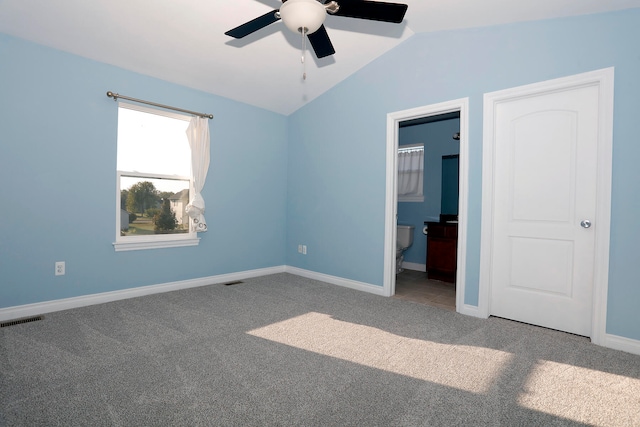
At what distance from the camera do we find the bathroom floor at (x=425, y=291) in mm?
3451

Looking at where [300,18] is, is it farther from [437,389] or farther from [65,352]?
[65,352]

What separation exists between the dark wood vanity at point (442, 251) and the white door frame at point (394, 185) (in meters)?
0.96

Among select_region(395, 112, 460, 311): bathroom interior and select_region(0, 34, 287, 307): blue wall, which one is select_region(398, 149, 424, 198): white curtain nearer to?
select_region(395, 112, 460, 311): bathroom interior

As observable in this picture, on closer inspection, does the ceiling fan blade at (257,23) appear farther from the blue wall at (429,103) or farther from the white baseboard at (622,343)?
the white baseboard at (622,343)

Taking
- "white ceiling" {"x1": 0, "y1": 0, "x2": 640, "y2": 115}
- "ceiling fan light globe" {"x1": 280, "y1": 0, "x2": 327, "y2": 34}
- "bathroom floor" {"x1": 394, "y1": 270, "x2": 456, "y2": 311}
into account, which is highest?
"white ceiling" {"x1": 0, "y1": 0, "x2": 640, "y2": 115}

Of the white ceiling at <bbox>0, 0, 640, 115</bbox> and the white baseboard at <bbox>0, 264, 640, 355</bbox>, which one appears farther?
the white ceiling at <bbox>0, 0, 640, 115</bbox>

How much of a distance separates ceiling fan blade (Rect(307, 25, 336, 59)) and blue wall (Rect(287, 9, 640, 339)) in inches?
56.7

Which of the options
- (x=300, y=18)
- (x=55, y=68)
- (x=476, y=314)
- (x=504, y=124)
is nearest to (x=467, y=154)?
(x=504, y=124)

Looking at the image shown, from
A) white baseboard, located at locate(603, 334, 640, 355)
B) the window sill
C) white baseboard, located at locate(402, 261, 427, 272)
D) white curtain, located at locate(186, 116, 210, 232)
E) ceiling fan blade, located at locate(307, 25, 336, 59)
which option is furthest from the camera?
white baseboard, located at locate(402, 261, 427, 272)

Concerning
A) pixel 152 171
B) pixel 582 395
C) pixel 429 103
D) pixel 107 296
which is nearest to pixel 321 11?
pixel 429 103

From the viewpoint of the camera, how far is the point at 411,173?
5352 mm

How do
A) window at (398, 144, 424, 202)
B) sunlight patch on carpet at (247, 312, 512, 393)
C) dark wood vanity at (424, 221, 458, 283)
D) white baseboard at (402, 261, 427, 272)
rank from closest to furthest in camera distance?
sunlight patch on carpet at (247, 312, 512, 393)
dark wood vanity at (424, 221, 458, 283)
white baseboard at (402, 261, 427, 272)
window at (398, 144, 424, 202)

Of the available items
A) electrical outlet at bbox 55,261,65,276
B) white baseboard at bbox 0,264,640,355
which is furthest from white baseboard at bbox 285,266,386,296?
electrical outlet at bbox 55,261,65,276

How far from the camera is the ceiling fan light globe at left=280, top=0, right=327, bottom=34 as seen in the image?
1744 mm
